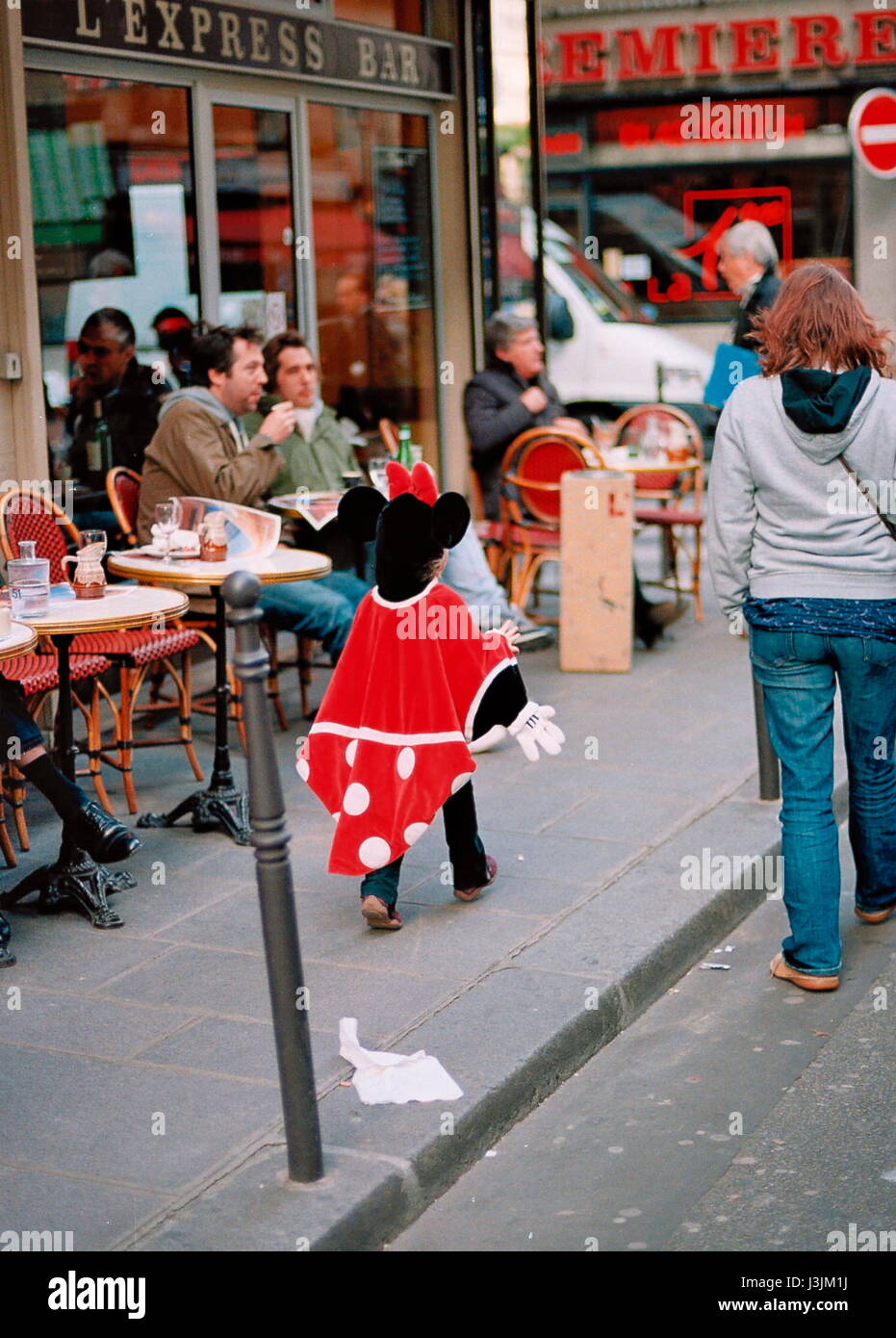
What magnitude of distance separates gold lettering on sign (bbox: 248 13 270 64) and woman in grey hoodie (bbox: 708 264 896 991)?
4609mm

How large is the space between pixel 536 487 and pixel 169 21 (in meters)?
2.87

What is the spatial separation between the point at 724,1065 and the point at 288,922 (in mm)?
1542

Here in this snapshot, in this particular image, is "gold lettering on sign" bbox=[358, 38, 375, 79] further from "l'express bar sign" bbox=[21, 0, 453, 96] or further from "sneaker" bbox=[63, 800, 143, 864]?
"sneaker" bbox=[63, 800, 143, 864]

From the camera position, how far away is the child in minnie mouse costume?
5.14 metres

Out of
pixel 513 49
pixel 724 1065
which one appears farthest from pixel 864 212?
pixel 724 1065

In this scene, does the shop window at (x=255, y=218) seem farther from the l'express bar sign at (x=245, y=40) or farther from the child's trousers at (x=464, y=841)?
the child's trousers at (x=464, y=841)

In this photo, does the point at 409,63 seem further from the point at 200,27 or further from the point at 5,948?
the point at 5,948

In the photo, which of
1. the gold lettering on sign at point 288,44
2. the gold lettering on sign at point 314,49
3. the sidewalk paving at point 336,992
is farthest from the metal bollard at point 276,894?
the gold lettering on sign at point 314,49

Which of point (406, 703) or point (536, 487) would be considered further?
point (536, 487)

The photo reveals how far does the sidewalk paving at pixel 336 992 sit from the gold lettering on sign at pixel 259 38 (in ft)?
12.0

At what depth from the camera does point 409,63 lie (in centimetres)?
1017

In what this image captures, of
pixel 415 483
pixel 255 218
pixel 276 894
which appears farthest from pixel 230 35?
pixel 276 894

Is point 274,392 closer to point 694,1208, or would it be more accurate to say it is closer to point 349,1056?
point 349,1056
